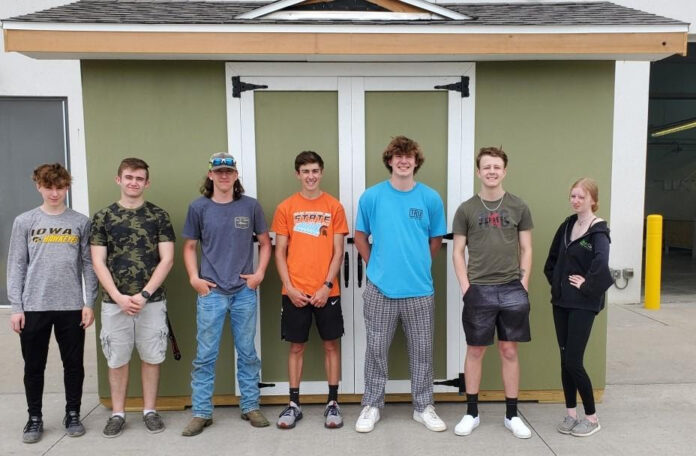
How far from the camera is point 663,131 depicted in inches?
574

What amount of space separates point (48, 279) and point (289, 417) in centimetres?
172

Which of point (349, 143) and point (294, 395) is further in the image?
point (349, 143)

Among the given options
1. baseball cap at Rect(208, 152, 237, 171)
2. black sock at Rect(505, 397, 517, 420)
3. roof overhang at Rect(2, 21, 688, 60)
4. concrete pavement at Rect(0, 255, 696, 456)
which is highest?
roof overhang at Rect(2, 21, 688, 60)

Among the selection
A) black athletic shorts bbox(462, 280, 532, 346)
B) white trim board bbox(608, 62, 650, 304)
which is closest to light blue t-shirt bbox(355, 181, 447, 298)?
black athletic shorts bbox(462, 280, 532, 346)

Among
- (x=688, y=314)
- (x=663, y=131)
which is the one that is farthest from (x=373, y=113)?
(x=663, y=131)

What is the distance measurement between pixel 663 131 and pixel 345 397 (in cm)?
1346

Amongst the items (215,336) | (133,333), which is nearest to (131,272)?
(133,333)

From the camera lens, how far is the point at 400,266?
12.0 feet

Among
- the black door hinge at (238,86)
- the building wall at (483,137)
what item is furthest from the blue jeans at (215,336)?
the black door hinge at (238,86)

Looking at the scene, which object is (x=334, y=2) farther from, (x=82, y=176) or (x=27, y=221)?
(x=82, y=176)

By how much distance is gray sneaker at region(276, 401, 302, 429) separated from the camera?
380 cm

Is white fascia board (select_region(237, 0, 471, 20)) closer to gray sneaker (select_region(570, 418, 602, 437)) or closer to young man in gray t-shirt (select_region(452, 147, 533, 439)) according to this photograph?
young man in gray t-shirt (select_region(452, 147, 533, 439))

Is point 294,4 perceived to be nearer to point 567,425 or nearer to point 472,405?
point 472,405

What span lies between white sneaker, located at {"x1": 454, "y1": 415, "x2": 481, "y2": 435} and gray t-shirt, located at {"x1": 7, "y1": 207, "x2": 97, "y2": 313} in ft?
7.98
